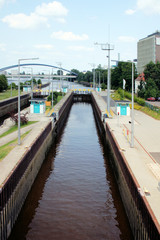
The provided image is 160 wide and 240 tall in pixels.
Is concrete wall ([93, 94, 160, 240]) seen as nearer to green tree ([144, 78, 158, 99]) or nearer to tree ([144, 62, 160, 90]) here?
Answer: green tree ([144, 78, 158, 99])

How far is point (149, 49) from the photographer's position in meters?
164

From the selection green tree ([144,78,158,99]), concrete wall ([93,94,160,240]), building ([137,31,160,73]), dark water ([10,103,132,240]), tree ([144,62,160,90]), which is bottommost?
dark water ([10,103,132,240])

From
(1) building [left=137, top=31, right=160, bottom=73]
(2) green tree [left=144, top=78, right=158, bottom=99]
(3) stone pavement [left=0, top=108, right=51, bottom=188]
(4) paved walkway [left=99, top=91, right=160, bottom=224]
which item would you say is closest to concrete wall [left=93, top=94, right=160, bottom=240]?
(4) paved walkway [left=99, top=91, right=160, bottom=224]

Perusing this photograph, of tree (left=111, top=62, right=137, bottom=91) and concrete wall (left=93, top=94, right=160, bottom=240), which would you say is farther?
tree (left=111, top=62, right=137, bottom=91)

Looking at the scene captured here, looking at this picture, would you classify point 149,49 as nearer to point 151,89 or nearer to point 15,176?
point 151,89

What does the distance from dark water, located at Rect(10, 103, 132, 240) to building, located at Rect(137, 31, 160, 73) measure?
135m

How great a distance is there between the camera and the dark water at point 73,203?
1686cm

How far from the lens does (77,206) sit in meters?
20.2

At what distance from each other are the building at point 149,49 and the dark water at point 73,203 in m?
135

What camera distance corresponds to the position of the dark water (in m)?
16.9

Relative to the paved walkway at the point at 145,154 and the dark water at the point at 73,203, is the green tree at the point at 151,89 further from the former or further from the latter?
the dark water at the point at 73,203

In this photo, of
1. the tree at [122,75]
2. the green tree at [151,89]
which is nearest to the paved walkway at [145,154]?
the green tree at [151,89]

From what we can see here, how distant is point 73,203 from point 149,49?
156 metres

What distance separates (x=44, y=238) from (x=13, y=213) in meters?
2.54
